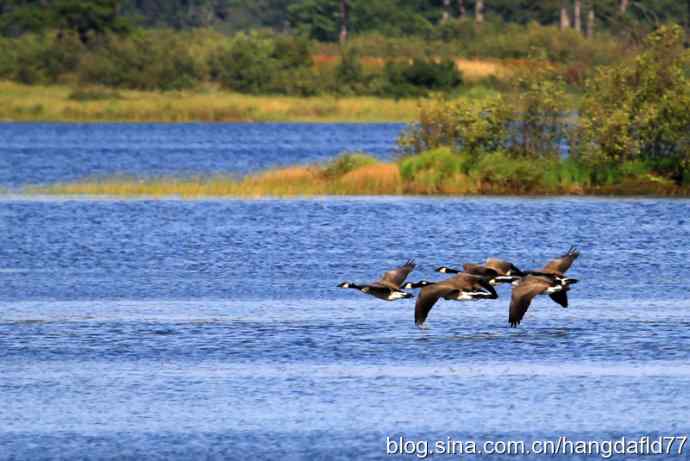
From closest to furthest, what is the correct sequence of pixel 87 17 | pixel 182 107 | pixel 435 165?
1. pixel 435 165
2. pixel 182 107
3. pixel 87 17

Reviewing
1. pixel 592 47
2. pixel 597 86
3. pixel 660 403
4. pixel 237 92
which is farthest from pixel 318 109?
pixel 660 403

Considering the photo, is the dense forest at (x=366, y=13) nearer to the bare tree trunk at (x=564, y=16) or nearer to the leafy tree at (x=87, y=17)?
the leafy tree at (x=87, y=17)

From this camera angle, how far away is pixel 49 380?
73.2ft

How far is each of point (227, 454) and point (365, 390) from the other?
3.53m

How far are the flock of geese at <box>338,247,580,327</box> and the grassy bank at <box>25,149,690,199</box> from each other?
20.0 m

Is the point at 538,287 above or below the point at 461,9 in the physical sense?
above

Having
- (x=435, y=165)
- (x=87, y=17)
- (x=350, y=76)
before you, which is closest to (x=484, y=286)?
(x=435, y=165)

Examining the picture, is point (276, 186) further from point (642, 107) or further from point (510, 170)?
point (642, 107)

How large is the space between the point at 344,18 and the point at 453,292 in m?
98.2

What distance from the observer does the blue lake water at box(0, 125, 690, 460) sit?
19.5 meters

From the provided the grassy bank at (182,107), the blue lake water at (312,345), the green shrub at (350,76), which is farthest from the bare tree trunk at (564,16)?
the blue lake water at (312,345)

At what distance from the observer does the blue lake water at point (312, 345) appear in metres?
19.5

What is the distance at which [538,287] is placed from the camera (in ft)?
83.8

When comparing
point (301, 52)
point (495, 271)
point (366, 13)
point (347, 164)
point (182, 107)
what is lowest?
point (182, 107)
